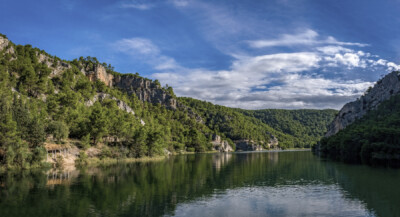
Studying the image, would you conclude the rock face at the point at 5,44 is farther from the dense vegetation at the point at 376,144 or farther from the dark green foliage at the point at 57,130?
the dense vegetation at the point at 376,144

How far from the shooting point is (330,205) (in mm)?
31781

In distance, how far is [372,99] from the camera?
16175cm

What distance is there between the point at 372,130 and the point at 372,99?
7110 cm

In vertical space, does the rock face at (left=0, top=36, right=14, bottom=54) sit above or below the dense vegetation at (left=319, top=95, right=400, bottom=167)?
→ above

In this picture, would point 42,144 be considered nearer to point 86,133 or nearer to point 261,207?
point 86,133

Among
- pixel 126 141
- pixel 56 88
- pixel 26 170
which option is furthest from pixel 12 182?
pixel 56 88

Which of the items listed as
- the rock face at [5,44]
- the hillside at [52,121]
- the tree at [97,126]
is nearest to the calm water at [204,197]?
the hillside at [52,121]

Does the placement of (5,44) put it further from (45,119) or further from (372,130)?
(372,130)

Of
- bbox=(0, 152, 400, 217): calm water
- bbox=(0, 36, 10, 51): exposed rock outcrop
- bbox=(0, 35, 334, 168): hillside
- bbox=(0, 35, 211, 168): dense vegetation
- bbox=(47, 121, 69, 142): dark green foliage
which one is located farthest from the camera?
bbox=(0, 36, 10, 51): exposed rock outcrop

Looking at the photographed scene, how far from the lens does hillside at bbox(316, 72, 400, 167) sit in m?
92.0

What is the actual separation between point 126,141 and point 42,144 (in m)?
44.7

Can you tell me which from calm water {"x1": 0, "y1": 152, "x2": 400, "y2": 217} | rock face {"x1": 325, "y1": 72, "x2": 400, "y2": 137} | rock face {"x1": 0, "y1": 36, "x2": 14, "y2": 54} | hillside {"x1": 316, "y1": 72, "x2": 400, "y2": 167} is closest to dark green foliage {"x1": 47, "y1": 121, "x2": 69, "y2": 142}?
calm water {"x1": 0, "y1": 152, "x2": 400, "y2": 217}

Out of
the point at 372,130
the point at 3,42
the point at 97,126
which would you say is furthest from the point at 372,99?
the point at 3,42

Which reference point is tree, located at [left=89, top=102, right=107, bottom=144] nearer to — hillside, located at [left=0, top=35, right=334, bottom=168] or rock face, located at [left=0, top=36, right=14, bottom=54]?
hillside, located at [left=0, top=35, right=334, bottom=168]
